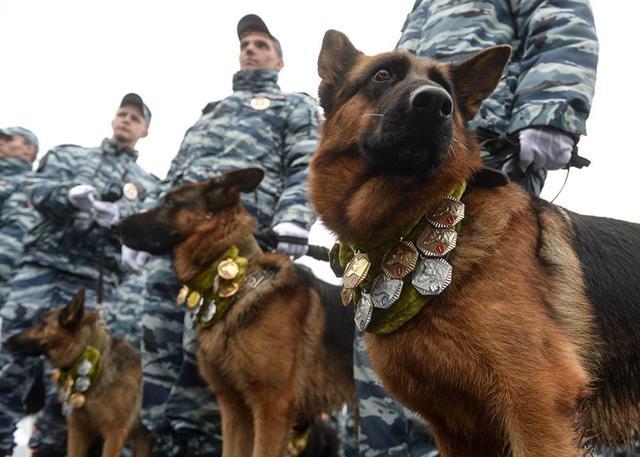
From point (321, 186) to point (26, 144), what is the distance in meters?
7.43

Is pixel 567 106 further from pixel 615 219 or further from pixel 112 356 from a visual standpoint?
pixel 112 356

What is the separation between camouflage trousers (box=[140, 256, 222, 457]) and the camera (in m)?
4.13

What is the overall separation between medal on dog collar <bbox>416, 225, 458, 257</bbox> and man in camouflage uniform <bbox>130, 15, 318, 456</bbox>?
2270 mm

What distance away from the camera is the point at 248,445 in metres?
3.95

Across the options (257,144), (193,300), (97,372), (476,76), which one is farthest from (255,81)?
(97,372)

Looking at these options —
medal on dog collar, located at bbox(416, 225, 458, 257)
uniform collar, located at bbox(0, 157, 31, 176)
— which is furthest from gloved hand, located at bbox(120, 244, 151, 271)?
uniform collar, located at bbox(0, 157, 31, 176)

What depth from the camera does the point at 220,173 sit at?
14.9ft

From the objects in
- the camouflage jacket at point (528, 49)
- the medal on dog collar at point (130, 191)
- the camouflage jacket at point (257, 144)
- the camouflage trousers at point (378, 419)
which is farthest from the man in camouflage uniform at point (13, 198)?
the camouflage jacket at point (528, 49)

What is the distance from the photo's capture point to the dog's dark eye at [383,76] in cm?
215

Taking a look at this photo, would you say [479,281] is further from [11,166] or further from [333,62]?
[11,166]

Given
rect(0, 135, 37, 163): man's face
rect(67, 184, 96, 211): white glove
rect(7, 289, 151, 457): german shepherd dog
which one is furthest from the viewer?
rect(0, 135, 37, 163): man's face

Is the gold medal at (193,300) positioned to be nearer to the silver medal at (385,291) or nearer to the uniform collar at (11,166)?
the silver medal at (385,291)

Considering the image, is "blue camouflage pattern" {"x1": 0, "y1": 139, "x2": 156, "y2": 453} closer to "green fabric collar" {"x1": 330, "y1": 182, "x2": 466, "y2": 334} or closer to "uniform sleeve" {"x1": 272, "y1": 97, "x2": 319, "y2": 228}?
"uniform sleeve" {"x1": 272, "y1": 97, "x2": 319, "y2": 228}

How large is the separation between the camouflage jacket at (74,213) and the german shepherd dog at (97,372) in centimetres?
38
